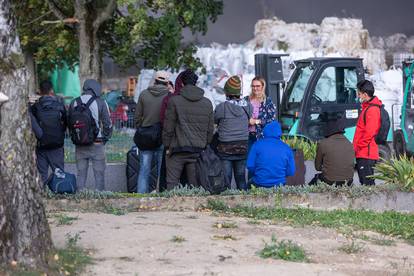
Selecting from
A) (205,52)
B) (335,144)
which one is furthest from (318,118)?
(205,52)

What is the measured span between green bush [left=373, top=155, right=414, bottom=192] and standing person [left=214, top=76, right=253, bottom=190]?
167cm

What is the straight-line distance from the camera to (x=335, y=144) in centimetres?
1068

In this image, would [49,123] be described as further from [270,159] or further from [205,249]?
[205,249]

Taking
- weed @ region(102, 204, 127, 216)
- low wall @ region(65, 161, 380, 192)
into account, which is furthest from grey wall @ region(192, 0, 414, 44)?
weed @ region(102, 204, 127, 216)

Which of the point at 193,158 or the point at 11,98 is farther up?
the point at 11,98

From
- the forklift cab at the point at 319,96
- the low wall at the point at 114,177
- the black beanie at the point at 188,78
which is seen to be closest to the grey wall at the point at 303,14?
the forklift cab at the point at 319,96

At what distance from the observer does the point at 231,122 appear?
10852mm

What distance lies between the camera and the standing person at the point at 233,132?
1083 centimetres

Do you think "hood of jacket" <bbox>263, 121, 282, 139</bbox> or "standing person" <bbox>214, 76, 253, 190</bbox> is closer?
"hood of jacket" <bbox>263, 121, 282, 139</bbox>

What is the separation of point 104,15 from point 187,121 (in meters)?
8.02

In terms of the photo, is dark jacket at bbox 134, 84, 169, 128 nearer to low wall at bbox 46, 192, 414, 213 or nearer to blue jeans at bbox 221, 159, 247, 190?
blue jeans at bbox 221, 159, 247, 190

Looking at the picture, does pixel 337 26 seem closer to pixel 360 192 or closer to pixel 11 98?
pixel 360 192

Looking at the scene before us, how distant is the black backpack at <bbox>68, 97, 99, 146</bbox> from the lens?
34.7 ft

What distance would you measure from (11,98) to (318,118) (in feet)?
28.3
